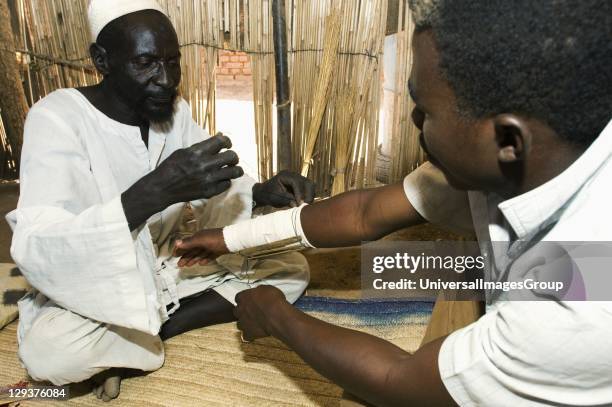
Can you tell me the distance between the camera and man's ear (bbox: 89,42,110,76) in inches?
66.3

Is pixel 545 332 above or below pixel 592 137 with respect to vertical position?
below

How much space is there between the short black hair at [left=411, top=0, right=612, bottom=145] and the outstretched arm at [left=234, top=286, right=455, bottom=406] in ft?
1.61

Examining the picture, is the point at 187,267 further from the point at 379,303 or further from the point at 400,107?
the point at 400,107

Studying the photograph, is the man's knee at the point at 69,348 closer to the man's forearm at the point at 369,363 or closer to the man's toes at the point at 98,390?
the man's toes at the point at 98,390

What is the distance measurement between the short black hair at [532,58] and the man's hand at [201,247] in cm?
115

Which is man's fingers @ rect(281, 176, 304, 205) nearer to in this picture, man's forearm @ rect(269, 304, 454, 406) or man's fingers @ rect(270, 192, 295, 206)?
man's fingers @ rect(270, 192, 295, 206)

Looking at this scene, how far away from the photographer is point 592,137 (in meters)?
0.82

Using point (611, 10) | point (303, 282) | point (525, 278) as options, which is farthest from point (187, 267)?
point (611, 10)

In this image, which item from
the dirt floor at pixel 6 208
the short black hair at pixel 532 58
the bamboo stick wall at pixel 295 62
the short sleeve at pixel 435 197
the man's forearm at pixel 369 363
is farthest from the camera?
the dirt floor at pixel 6 208

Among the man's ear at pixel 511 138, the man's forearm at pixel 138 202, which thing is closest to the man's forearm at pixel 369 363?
the man's ear at pixel 511 138

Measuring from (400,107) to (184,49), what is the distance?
50.5 inches

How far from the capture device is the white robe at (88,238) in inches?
54.6

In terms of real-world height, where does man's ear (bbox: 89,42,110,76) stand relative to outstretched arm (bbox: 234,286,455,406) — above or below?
above

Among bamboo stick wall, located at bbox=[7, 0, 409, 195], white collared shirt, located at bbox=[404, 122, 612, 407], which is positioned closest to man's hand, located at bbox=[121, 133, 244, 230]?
white collared shirt, located at bbox=[404, 122, 612, 407]
